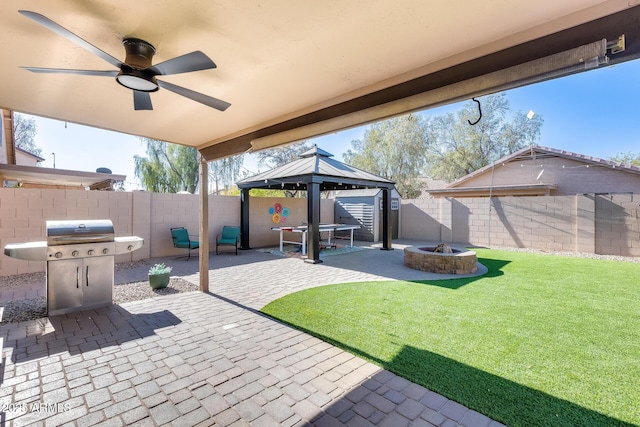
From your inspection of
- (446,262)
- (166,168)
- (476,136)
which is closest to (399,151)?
(476,136)

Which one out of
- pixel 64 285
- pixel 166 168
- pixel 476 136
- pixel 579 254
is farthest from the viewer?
pixel 476 136

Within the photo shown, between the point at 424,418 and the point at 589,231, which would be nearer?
the point at 424,418

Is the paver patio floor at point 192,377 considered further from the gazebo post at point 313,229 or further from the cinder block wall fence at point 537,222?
the cinder block wall fence at point 537,222

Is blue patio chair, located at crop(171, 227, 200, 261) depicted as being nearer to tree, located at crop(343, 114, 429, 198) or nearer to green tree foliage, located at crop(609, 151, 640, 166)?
tree, located at crop(343, 114, 429, 198)

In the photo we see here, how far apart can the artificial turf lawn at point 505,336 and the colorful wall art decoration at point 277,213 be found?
624 centimetres

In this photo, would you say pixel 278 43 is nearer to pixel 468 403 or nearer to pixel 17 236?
pixel 468 403

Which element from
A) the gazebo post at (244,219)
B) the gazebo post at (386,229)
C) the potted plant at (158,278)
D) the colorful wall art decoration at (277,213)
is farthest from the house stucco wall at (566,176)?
the potted plant at (158,278)

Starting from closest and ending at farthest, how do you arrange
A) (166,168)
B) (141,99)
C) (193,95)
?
1. (193,95)
2. (141,99)
3. (166,168)

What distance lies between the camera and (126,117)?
13.6ft

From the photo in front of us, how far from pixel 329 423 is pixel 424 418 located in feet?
2.26

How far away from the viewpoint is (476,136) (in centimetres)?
2061

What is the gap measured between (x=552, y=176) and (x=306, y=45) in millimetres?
14887

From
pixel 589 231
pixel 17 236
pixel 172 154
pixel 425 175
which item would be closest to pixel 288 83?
pixel 17 236

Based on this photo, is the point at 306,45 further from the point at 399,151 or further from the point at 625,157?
the point at 625,157
